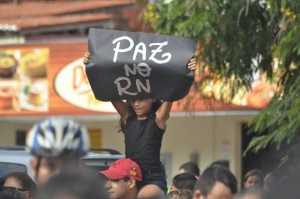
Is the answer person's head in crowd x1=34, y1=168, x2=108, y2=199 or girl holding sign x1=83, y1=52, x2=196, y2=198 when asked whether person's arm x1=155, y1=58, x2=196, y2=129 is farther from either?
person's head in crowd x1=34, y1=168, x2=108, y2=199

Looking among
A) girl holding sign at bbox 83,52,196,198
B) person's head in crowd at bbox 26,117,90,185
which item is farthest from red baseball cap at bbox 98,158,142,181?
person's head in crowd at bbox 26,117,90,185

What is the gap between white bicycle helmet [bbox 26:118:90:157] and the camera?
14.6ft

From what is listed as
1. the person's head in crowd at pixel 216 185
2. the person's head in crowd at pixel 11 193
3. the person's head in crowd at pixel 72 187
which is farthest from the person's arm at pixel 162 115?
the person's head in crowd at pixel 72 187

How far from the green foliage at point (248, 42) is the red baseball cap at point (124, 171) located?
2.90 m

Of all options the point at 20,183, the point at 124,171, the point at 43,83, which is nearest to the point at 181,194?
the point at 124,171

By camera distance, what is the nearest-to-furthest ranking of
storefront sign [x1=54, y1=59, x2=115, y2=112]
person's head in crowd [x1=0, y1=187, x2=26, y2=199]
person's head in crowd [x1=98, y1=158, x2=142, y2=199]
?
person's head in crowd [x1=0, y1=187, x2=26, y2=199] → person's head in crowd [x1=98, y1=158, x2=142, y2=199] → storefront sign [x1=54, y1=59, x2=115, y2=112]

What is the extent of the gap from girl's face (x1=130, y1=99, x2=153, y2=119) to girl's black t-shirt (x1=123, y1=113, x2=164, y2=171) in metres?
0.05

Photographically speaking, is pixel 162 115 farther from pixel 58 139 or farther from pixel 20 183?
pixel 58 139

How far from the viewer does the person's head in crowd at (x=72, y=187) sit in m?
3.61

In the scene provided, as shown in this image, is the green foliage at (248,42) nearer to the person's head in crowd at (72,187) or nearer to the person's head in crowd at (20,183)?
the person's head in crowd at (20,183)

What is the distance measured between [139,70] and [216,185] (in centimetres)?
194

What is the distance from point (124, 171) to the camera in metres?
6.52

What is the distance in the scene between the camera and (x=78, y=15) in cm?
1930

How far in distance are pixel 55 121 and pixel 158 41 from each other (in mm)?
2619
